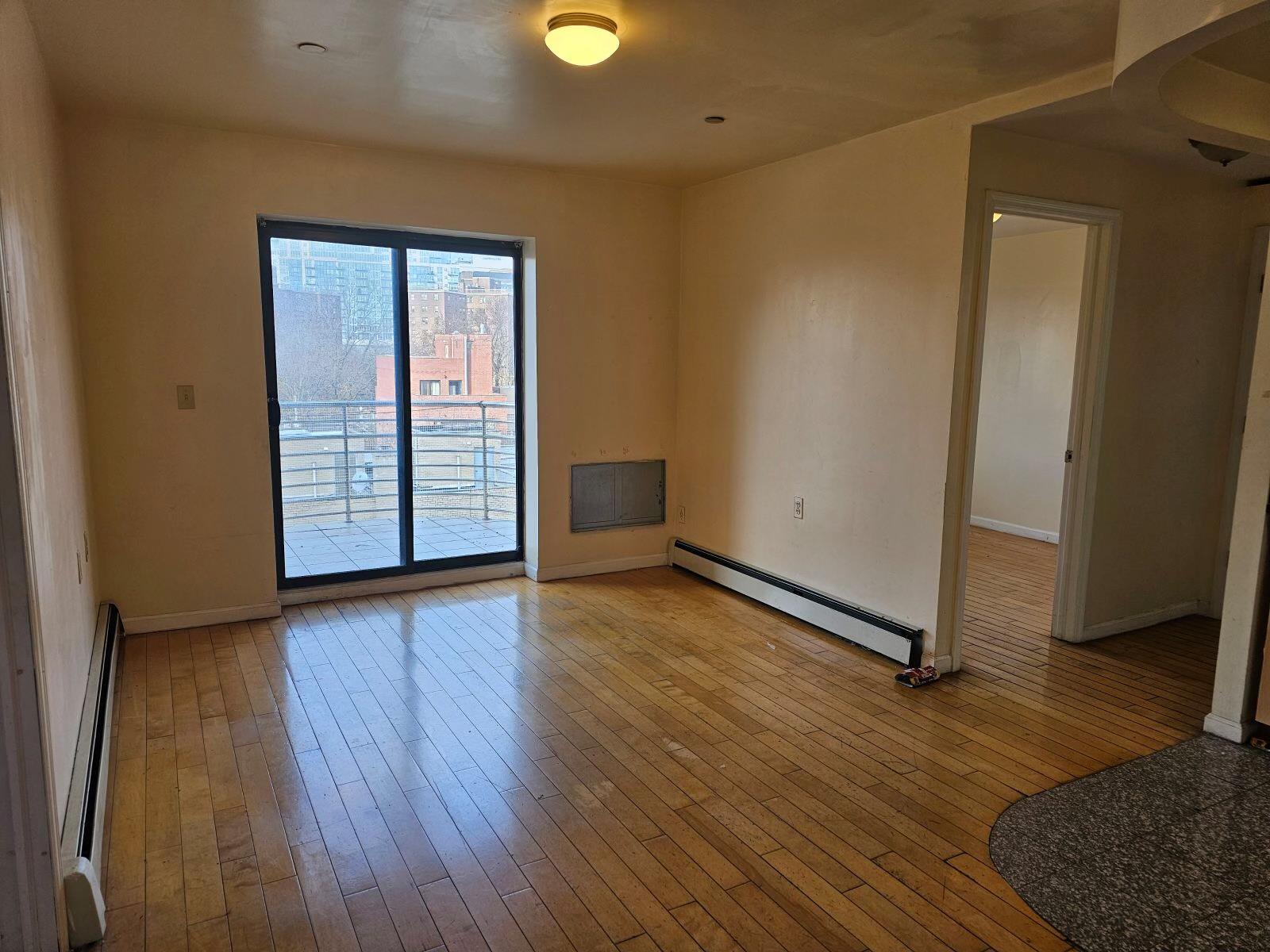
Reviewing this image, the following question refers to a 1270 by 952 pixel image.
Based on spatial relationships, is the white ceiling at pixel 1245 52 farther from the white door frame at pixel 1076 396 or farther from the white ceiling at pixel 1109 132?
the white door frame at pixel 1076 396

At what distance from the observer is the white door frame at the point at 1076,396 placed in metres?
3.52

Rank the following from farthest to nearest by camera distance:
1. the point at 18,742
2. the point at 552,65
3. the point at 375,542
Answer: the point at 375,542 < the point at 552,65 < the point at 18,742

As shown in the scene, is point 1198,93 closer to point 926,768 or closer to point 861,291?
point 861,291

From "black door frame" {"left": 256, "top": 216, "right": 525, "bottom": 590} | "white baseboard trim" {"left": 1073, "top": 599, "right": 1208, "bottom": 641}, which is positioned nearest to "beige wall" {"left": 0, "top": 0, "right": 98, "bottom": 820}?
"black door frame" {"left": 256, "top": 216, "right": 525, "bottom": 590}

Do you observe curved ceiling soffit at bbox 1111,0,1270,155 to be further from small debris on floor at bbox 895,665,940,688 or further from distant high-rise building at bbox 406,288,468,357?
distant high-rise building at bbox 406,288,468,357

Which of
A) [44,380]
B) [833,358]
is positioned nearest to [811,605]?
[833,358]

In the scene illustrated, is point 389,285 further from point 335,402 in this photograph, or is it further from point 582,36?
point 582,36

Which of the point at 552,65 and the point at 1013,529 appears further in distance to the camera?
the point at 1013,529

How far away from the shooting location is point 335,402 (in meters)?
4.66

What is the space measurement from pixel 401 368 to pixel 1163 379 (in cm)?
424

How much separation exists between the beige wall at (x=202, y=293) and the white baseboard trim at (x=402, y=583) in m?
0.28

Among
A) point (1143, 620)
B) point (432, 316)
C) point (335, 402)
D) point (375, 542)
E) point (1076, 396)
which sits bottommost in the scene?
point (1143, 620)

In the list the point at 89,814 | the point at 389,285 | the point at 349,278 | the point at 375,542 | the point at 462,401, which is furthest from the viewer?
the point at 462,401

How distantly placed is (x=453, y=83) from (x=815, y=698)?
2.98 meters
